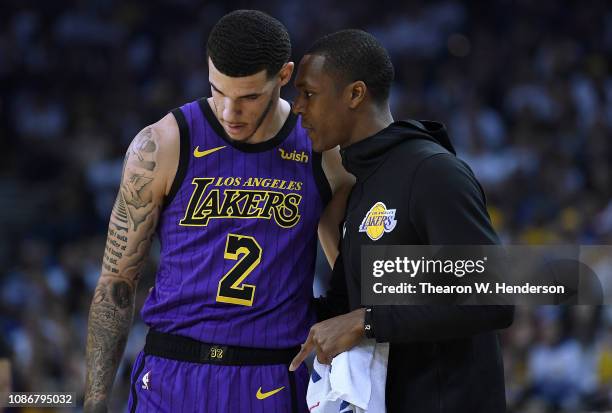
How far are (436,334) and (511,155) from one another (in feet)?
23.8

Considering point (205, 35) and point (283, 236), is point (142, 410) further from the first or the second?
point (205, 35)

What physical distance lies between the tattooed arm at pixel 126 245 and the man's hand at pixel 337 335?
0.83m

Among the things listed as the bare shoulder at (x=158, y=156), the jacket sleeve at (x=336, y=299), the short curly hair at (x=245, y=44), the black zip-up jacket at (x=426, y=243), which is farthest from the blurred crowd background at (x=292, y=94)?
the short curly hair at (x=245, y=44)

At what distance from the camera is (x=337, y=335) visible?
3240 mm

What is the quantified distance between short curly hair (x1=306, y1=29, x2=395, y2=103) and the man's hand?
83 centimetres

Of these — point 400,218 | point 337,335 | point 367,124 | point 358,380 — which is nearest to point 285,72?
point 367,124

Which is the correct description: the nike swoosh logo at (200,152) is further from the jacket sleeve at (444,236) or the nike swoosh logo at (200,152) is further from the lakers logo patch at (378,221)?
the jacket sleeve at (444,236)

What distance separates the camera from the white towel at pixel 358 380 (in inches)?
126

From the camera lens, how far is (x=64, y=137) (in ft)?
34.9

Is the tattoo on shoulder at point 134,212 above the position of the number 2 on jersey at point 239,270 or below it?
above

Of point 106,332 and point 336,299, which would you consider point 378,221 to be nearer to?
point 336,299

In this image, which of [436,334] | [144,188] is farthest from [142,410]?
[436,334]

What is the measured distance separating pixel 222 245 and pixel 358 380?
0.76 metres

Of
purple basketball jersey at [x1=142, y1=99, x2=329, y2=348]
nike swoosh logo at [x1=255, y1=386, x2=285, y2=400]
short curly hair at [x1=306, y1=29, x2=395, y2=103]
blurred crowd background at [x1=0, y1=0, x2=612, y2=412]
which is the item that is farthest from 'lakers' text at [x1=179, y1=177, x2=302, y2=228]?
blurred crowd background at [x1=0, y1=0, x2=612, y2=412]
